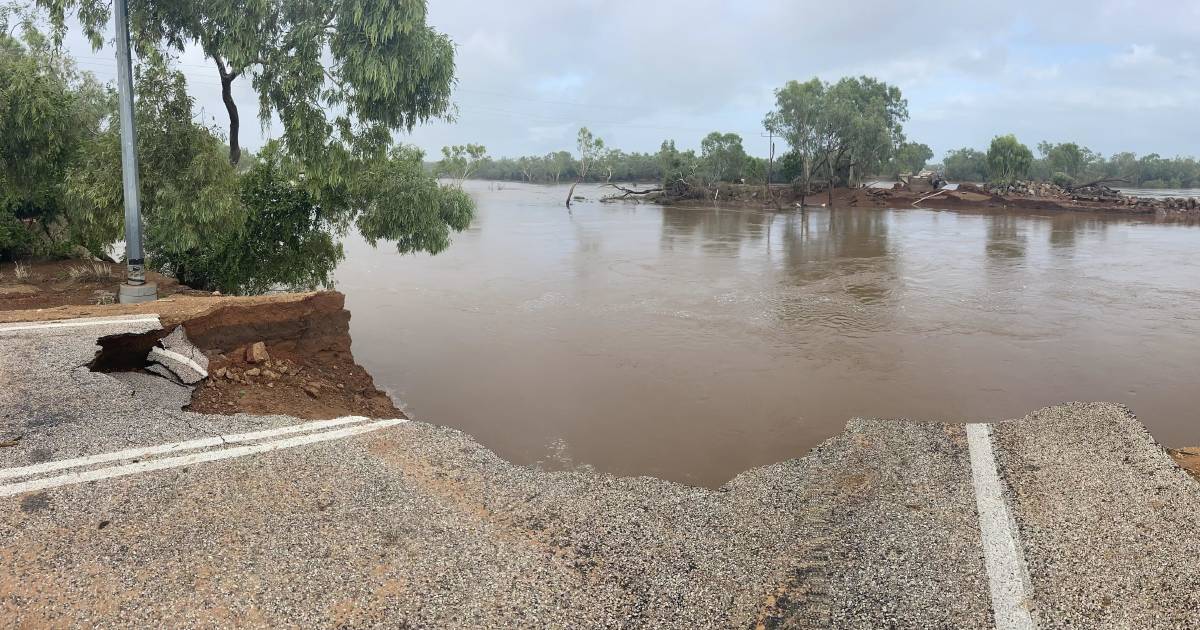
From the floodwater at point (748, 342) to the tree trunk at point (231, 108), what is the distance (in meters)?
3.74

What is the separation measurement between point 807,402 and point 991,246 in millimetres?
23468

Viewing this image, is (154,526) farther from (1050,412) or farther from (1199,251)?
(1199,251)

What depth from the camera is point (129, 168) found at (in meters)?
8.72

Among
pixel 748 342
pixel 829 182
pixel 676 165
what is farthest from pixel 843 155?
pixel 748 342

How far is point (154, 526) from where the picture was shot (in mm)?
4316

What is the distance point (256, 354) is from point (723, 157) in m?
62.6

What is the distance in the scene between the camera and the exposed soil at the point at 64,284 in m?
10.1

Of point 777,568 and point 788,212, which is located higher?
point 788,212

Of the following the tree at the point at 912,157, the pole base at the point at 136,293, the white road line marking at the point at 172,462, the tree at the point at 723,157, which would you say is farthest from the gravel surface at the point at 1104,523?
the tree at the point at 912,157

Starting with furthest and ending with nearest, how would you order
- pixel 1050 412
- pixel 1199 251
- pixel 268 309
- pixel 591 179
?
pixel 591 179 < pixel 1199 251 < pixel 268 309 < pixel 1050 412

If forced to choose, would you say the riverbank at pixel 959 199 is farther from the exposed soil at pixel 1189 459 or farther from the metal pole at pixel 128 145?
the metal pole at pixel 128 145

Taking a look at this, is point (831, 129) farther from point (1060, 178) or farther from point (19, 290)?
point (19, 290)

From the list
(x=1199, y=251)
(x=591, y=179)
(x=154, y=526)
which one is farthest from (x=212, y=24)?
(x=591, y=179)

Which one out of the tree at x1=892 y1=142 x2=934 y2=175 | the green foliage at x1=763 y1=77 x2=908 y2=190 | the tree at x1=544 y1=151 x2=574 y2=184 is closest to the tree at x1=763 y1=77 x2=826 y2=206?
the green foliage at x1=763 y1=77 x2=908 y2=190
